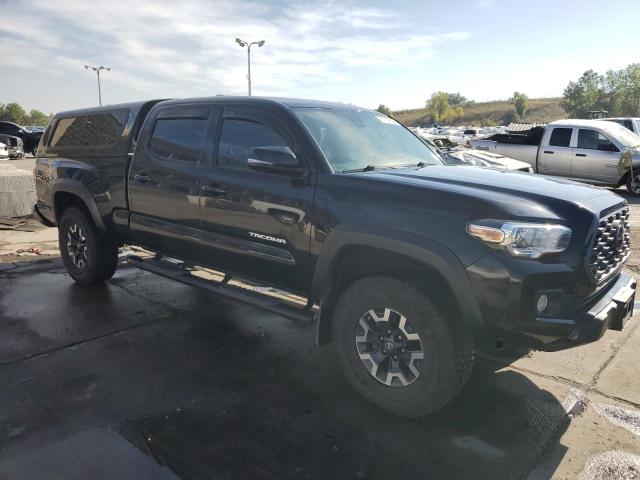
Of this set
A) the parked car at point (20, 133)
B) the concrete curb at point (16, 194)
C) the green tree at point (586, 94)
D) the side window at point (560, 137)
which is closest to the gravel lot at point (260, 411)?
the concrete curb at point (16, 194)

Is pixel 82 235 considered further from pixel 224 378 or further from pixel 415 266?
pixel 415 266

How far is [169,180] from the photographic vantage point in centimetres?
422

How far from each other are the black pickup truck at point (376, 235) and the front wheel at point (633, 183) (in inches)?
413

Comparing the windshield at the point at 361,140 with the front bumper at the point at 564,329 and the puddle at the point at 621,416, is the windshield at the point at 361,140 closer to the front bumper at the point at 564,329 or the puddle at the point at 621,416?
the front bumper at the point at 564,329

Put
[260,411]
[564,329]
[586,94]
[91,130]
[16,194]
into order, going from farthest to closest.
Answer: [586,94], [16,194], [91,130], [260,411], [564,329]

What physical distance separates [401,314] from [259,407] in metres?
1.10

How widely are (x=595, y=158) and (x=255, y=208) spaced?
11.7 meters

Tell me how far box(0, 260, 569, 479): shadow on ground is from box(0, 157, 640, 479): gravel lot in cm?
1

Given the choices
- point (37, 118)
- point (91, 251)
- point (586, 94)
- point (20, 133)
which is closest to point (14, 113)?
point (37, 118)

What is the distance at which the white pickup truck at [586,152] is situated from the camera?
12.2 m

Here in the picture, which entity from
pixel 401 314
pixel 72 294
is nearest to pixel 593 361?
pixel 401 314

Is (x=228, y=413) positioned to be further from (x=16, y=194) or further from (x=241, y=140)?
(x=16, y=194)

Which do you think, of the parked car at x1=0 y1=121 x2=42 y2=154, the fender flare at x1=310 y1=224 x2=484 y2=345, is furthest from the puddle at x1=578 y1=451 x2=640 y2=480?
the parked car at x1=0 y1=121 x2=42 y2=154

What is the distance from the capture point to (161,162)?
171 inches
